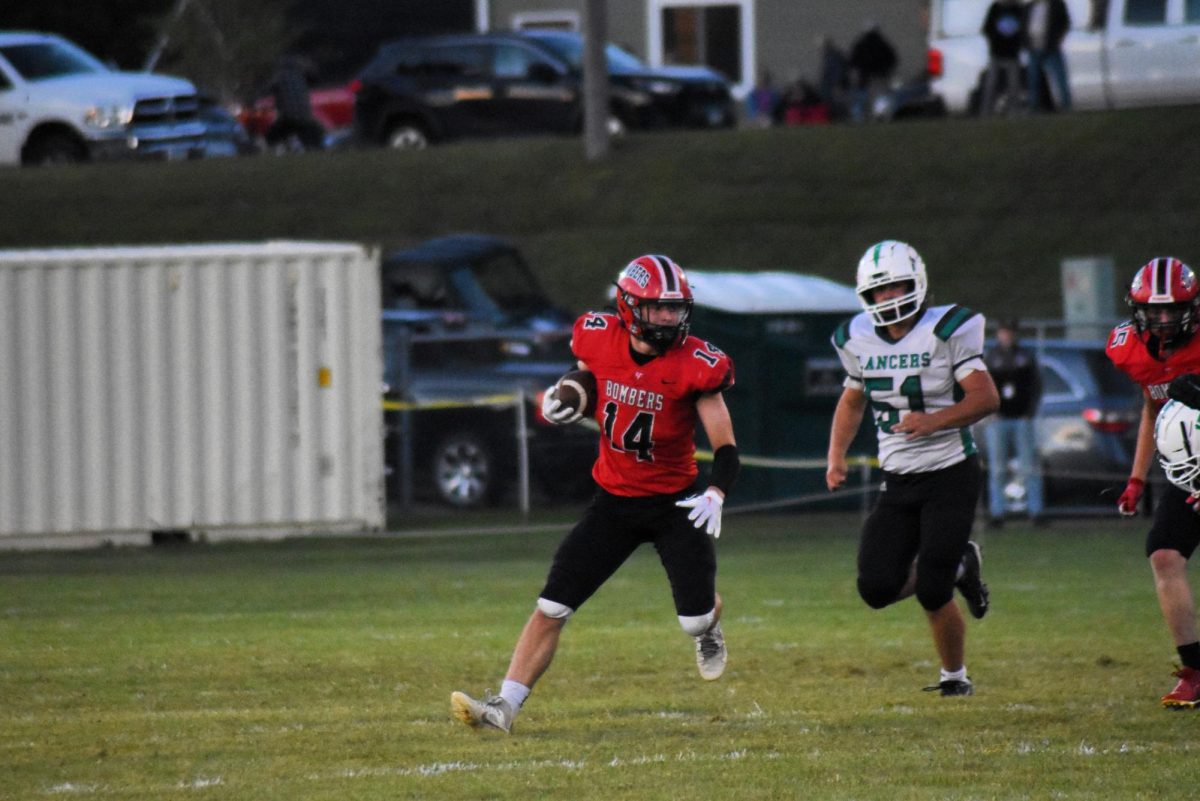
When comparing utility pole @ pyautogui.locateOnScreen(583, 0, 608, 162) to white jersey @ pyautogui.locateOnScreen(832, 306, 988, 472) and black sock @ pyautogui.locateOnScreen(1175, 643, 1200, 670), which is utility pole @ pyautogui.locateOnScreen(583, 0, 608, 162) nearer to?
white jersey @ pyautogui.locateOnScreen(832, 306, 988, 472)

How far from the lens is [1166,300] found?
8070mm

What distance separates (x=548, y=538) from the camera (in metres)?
16.7

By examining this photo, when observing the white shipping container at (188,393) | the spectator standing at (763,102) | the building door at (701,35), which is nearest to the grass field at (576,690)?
the white shipping container at (188,393)

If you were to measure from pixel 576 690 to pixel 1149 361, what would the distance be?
2803 mm

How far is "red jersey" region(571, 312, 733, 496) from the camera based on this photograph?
7.67 m

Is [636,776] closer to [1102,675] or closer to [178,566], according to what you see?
[1102,675]

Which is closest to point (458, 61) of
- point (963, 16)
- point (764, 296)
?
point (963, 16)

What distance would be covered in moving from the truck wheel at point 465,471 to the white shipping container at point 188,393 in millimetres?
2263

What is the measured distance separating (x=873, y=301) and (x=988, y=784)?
2378mm

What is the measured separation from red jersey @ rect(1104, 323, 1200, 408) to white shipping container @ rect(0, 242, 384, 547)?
8900 mm

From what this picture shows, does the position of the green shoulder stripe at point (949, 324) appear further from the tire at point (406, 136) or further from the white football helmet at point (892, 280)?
the tire at point (406, 136)

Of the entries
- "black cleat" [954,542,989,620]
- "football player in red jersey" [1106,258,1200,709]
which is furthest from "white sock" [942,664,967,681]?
"football player in red jersey" [1106,258,1200,709]

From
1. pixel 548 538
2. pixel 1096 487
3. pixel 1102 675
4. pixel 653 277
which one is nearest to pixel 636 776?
pixel 653 277

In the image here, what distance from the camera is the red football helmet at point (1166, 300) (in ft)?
26.5
